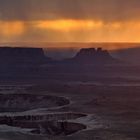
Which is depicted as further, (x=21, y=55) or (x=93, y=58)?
(x=93, y=58)

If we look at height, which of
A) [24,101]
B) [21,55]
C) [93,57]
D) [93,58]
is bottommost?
[24,101]

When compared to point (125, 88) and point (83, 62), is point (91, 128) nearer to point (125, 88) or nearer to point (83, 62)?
point (125, 88)

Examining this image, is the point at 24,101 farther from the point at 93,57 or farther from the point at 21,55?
the point at 93,57

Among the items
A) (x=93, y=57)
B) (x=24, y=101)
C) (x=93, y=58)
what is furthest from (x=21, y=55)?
(x=24, y=101)

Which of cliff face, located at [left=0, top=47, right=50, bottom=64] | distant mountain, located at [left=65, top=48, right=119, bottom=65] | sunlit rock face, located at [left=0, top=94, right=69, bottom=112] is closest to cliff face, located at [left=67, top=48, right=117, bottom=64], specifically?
distant mountain, located at [left=65, top=48, right=119, bottom=65]

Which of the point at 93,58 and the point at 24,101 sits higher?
the point at 93,58

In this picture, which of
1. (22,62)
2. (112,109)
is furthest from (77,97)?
(22,62)
